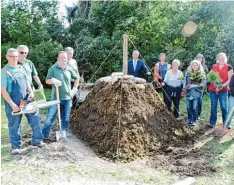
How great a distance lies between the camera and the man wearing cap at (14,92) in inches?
203

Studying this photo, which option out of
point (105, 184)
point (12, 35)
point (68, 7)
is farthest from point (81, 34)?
point (105, 184)

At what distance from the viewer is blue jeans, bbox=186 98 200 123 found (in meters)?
7.50

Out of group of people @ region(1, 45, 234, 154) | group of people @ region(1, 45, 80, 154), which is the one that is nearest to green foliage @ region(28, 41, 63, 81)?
group of people @ region(1, 45, 234, 154)

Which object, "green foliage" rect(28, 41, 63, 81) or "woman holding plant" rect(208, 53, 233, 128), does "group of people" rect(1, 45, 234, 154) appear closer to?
"woman holding plant" rect(208, 53, 233, 128)

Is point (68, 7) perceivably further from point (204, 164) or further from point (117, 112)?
point (204, 164)

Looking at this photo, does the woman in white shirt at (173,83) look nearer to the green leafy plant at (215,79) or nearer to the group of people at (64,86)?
the group of people at (64,86)

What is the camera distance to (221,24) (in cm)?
1215

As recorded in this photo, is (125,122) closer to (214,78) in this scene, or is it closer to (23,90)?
(23,90)

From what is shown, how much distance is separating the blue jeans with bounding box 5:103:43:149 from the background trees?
8107 millimetres

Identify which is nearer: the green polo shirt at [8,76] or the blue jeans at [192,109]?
the green polo shirt at [8,76]

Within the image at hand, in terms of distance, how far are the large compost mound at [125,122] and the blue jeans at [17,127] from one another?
1.07 metres

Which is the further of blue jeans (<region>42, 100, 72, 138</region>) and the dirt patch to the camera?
blue jeans (<region>42, 100, 72, 138</region>)

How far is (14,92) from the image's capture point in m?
5.32

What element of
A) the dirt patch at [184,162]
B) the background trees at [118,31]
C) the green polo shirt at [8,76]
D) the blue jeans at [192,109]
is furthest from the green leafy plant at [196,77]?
the background trees at [118,31]
